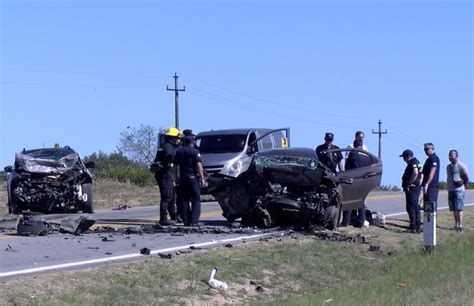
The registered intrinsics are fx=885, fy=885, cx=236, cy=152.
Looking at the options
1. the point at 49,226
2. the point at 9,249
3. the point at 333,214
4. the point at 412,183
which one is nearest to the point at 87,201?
the point at 49,226

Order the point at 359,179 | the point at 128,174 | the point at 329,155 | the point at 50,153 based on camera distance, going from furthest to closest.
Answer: the point at 128,174, the point at 50,153, the point at 329,155, the point at 359,179

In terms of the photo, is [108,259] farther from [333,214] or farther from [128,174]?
[128,174]

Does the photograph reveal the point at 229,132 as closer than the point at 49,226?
No

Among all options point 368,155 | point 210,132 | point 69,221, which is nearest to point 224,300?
point 69,221

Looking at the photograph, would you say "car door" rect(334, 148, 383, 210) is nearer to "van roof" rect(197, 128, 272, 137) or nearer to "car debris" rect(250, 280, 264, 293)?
"car debris" rect(250, 280, 264, 293)

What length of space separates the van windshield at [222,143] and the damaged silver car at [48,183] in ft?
18.8

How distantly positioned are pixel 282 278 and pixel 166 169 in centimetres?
458

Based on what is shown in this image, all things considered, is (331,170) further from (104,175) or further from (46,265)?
(104,175)

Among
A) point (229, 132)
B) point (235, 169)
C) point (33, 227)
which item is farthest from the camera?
point (229, 132)

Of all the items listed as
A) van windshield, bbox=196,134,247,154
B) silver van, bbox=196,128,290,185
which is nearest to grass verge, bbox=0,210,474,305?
silver van, bbox=196,128,290,185

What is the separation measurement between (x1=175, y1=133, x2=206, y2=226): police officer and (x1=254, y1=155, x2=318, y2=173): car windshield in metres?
1.05

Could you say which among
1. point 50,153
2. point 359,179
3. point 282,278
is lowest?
point 282,278

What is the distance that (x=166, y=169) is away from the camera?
16.0 m

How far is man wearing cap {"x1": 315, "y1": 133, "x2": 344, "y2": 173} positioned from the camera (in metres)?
16.4
